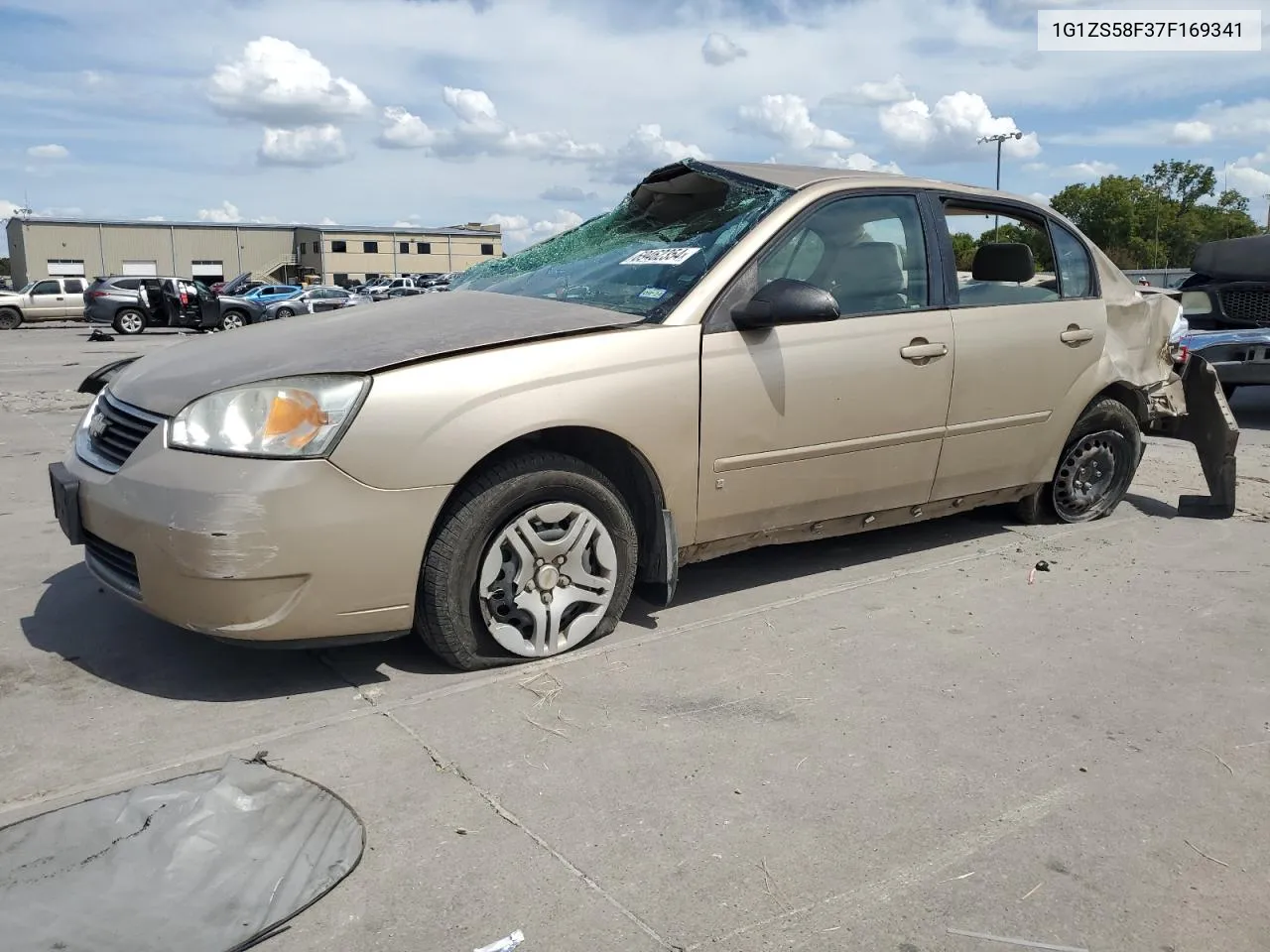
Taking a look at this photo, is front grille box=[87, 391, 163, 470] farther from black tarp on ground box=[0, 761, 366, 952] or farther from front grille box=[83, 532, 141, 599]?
black tarp on ground box=[0, 761, 366, 952]

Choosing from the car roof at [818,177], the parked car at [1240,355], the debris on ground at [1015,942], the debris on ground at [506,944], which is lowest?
the debris on ground at [1015,942]

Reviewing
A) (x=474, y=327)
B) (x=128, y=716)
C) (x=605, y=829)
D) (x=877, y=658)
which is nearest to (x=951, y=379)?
(x=877, y=658)

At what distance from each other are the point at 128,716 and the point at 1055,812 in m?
2.58

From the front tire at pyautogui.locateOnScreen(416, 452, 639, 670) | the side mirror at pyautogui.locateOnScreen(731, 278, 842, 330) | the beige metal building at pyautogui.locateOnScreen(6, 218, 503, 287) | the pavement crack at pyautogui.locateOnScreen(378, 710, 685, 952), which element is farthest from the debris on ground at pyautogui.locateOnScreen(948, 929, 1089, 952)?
the beige metal building at pyautogui.locateOnScreen(6, 218, 503, 287)

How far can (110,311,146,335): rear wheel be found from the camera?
2778 centimetres

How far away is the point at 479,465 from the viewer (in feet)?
10.8

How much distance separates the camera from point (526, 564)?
3.40 metres

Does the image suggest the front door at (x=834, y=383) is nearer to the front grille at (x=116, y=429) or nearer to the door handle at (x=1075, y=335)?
the door handle at (x=1075, y=335)

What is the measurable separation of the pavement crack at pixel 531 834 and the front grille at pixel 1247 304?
9.68 m

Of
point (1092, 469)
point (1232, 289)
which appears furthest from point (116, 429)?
point (1232, 289)

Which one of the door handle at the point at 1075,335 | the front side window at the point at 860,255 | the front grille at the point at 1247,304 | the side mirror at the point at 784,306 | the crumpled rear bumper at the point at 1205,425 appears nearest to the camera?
the side mirror at the point at 784,306

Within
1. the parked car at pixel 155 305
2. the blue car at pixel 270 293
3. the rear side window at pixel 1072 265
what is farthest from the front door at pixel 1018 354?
the blue car at pixel 270 293

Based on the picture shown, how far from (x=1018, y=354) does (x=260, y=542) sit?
3345 millimetres

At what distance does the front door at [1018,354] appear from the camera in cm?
455
